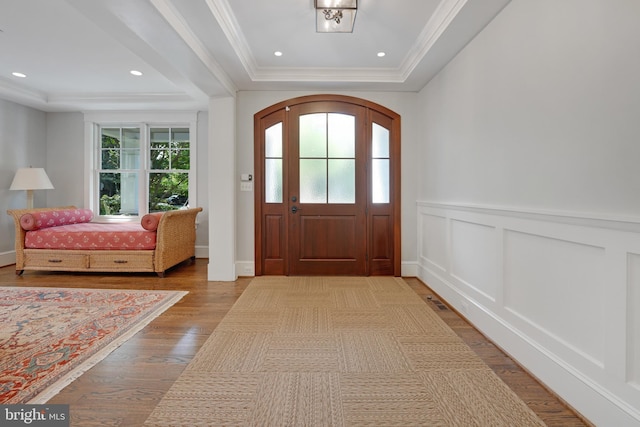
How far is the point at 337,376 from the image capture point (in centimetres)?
178

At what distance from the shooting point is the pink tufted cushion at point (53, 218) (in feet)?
13.0

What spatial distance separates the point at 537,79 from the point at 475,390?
5.88ft

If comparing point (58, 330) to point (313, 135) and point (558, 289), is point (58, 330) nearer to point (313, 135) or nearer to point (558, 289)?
point (313, 135)

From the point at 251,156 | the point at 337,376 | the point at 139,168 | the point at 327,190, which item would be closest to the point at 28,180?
the point at 139,168

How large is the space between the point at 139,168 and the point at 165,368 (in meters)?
4.31

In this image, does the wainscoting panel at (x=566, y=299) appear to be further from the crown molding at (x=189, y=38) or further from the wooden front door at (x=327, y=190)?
the crown molding at (x=189, y=38)

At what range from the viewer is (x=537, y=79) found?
1850 mm

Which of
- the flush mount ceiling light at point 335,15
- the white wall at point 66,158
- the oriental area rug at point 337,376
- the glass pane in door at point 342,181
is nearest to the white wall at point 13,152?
the white wall at point 66,158

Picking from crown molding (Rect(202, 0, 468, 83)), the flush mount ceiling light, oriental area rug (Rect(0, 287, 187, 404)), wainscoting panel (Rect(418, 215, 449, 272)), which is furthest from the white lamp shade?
wainscoting panel (Rect(418, 215, 449, 272))

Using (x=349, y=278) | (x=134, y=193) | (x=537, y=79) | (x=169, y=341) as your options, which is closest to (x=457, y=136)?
(x=537, y=79)

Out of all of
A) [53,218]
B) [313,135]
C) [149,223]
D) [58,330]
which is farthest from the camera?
[53,218]

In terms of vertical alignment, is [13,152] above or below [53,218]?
above

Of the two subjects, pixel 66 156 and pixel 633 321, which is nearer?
pixel 633 321

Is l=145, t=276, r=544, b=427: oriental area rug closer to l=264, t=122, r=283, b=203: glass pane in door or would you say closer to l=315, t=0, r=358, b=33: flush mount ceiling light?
l=264, t=122, r=283, b=203: glass pane in door
